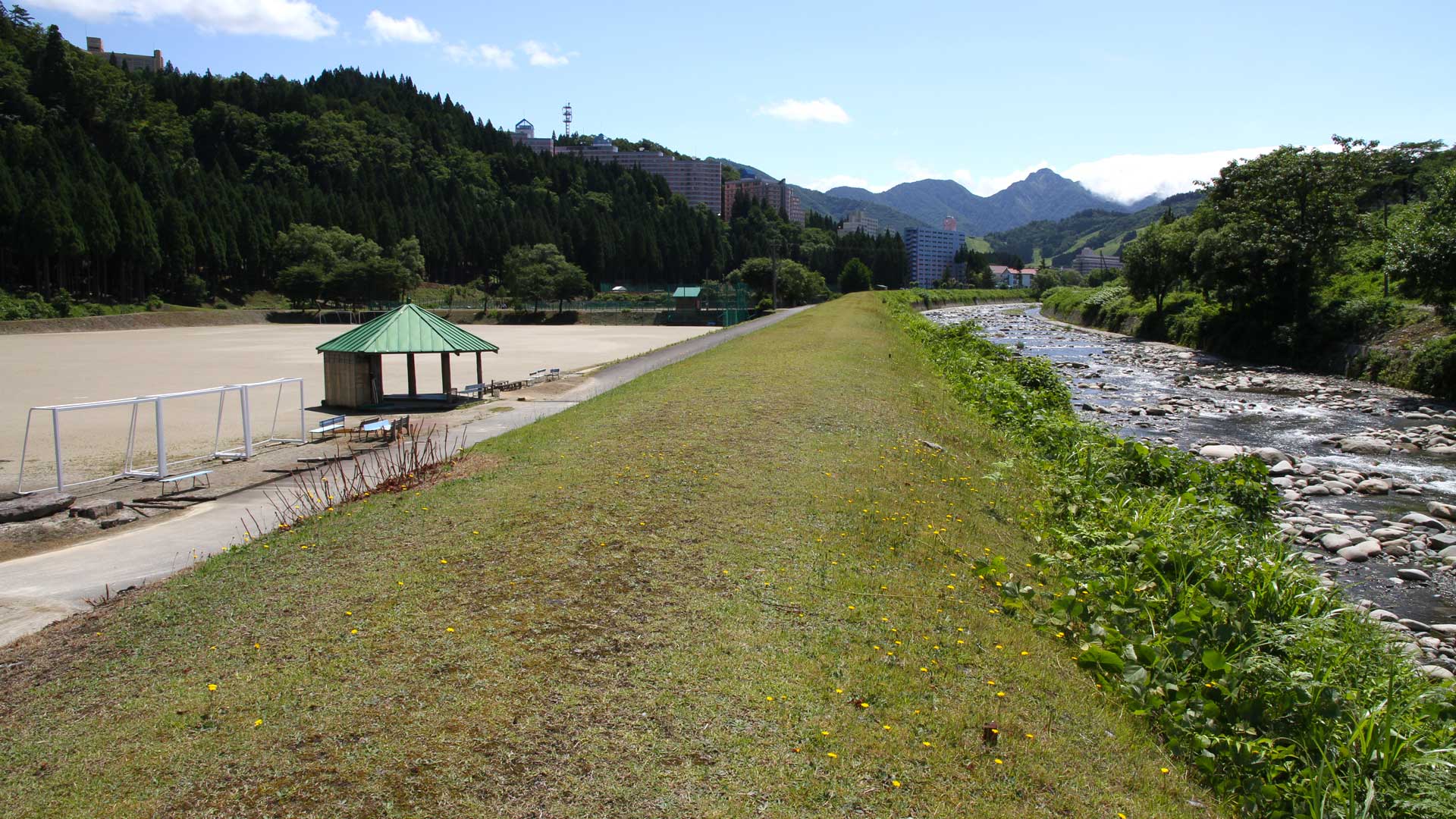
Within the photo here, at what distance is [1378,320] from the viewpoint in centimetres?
3256

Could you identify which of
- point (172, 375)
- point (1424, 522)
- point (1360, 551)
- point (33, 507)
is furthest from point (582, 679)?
point (172, 375)

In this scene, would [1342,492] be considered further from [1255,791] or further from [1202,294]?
[1202,294]

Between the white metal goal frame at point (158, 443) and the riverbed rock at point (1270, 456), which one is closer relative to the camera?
the white metal goal frame at point (158, 443)

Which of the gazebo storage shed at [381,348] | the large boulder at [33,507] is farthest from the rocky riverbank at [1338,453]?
the gazebo storage shed at [381,348]

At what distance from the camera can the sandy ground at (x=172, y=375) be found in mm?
17328

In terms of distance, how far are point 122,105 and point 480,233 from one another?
57.6 m

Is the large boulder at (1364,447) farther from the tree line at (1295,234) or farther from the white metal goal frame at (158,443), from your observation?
the white metal goal frame at (158,443)

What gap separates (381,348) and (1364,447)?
2299 cm

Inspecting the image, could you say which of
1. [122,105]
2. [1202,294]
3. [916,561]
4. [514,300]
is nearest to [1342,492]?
[916,561]

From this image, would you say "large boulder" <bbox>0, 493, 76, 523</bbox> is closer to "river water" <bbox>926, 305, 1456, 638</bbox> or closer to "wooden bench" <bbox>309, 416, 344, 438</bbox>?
"wooden bench" <bbox>309, 416, 344, 438</bbox>

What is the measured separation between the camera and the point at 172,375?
3228 centimetres

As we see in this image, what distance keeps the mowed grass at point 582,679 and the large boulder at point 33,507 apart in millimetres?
5068

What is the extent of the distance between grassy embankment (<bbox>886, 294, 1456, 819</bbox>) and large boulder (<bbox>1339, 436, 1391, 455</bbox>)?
9097mm

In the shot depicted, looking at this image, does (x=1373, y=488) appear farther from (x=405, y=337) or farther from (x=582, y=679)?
(x=405, y=337)
